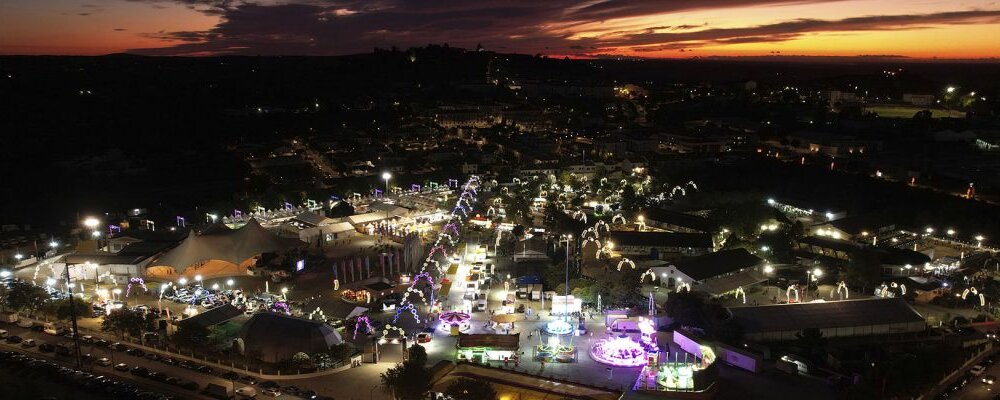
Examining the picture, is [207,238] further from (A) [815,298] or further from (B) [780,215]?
(B) [780,215]

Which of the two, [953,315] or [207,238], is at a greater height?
[207,238]

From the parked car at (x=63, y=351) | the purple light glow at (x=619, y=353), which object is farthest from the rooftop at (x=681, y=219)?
the parked car at (x=63, y=351)

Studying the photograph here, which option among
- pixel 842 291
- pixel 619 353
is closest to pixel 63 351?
pixel 619 353

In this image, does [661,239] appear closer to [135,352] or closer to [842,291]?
[842,291]

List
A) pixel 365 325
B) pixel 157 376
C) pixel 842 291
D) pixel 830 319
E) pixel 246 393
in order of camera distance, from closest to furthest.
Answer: pixel 246 393 → pixel 157 376 → pixel 830 319 → pixel 365 325 → pixel 842 291

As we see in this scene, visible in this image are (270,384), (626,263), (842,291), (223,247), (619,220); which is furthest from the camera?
(619,220)

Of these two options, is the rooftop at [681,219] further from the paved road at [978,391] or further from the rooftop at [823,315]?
the paved road at [978,391]

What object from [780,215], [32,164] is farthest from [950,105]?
A: [32,164]

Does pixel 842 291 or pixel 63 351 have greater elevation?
pixel 63 351

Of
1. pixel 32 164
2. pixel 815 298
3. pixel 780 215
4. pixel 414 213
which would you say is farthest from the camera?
pixel 32 164
